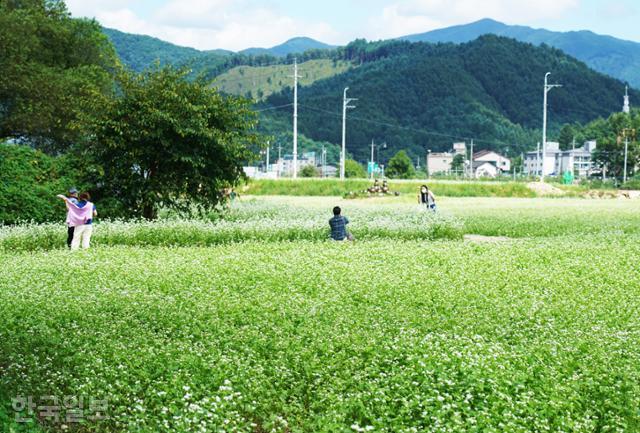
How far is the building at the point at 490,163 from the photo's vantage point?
577ft

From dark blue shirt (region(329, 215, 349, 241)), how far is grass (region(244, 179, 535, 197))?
38889 mm

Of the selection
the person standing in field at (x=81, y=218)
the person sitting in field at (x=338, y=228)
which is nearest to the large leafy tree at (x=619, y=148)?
the person sitting in field at (x=338, y=228)

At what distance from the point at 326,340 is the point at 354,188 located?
5414 cm

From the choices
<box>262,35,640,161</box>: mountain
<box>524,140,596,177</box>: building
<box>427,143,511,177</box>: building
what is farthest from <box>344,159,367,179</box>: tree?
<box>427,143,511,177</box>: building

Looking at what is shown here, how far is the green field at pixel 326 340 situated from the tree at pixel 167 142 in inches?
371

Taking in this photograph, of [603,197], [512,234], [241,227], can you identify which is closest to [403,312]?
[241,227]

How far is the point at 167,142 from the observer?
26562 millimetres

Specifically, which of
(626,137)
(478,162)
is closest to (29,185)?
(626,137)

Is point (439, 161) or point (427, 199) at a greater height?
point (439, 161)

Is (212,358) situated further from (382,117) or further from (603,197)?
(382,117)

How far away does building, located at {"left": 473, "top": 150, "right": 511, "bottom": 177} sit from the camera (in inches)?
6929

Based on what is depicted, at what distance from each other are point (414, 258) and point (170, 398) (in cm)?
1068

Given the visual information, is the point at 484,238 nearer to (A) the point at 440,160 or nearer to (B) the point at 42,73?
(B) the point at 42,73

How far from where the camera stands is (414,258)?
17.7 m
